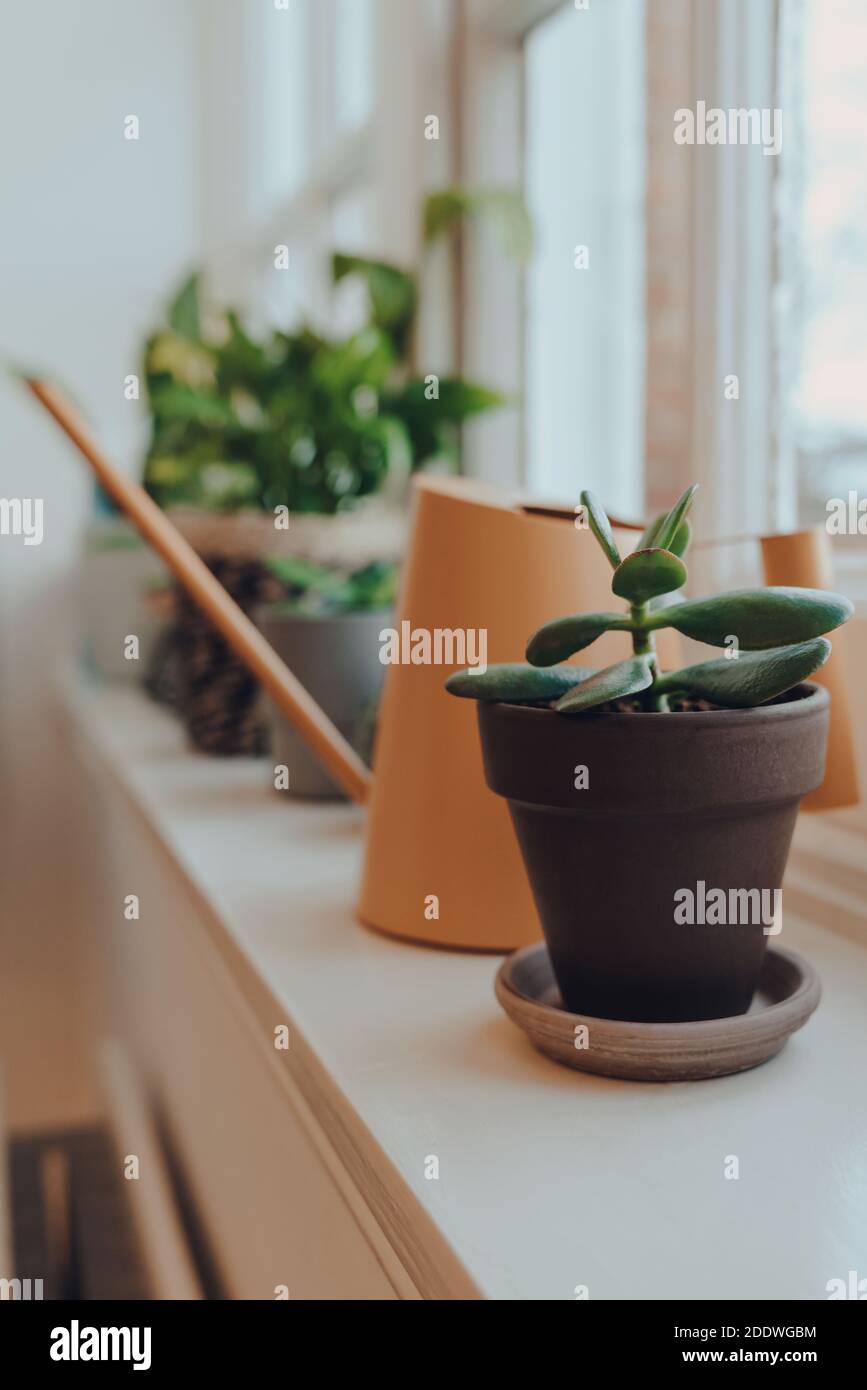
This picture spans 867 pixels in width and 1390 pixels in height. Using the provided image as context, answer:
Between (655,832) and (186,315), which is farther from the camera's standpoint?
(186,315)

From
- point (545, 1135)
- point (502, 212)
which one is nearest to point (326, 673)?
point (502, 212)

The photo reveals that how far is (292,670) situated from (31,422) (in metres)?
1.35

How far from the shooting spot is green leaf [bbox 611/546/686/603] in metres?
0.41

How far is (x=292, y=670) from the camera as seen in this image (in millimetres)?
942

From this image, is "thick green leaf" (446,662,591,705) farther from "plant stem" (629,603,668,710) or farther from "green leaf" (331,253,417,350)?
"green leaf" (331,253,417,350)

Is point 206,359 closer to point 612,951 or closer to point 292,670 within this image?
point 292,670

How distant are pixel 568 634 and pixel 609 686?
0.04m

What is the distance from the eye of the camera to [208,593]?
2.47ft

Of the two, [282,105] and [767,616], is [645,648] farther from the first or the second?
[282,105]

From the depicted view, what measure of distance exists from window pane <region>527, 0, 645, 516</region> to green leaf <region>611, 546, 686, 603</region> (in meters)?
0.59

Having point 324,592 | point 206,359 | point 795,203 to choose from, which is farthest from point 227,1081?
point 206,359

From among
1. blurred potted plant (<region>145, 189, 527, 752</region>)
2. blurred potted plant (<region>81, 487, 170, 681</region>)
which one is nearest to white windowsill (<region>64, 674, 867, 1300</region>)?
blurred potted plant (<region>145, 189, 527, 752</region>)

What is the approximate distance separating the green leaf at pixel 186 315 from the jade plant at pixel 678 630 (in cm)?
109

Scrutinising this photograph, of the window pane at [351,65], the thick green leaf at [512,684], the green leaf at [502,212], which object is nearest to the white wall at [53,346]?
the window pane at [351,65]
